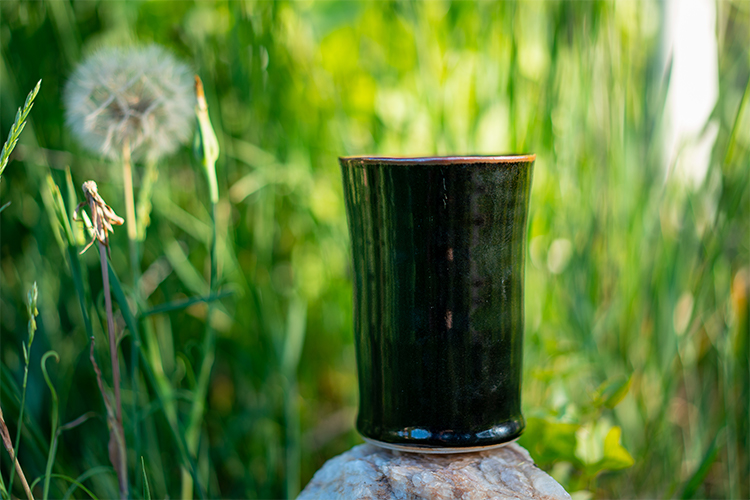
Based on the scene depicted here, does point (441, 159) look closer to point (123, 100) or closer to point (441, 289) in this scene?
point (441, 289)

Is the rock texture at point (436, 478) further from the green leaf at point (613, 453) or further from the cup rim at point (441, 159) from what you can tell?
the cup rim at point (441, 159)

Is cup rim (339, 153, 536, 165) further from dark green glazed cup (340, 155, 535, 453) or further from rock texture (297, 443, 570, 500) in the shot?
rock texture (297, 443, 570, 500)

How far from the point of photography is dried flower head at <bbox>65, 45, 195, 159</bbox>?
68cm

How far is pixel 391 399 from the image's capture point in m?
0.60

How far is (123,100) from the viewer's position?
2.23 feet

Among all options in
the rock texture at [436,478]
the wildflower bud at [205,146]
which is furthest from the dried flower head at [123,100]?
the rock texture at [436,478]

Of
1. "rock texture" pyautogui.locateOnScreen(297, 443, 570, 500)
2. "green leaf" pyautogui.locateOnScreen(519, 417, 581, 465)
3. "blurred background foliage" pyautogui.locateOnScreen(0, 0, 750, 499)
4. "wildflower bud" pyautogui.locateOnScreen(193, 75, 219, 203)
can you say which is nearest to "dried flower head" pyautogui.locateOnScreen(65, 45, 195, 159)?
"wildflower bud" pyautogui.locateOnScreen(193, 75, 219, 203)

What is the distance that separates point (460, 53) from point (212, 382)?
0.86 metres

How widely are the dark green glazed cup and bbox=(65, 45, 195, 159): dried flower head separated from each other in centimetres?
26

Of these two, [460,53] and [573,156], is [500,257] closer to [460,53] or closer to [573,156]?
[573,156]

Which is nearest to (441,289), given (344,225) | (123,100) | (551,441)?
(551,441)

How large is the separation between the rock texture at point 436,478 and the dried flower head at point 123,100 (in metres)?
0.42

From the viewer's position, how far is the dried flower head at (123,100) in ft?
2.23

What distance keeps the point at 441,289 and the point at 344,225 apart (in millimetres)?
709
